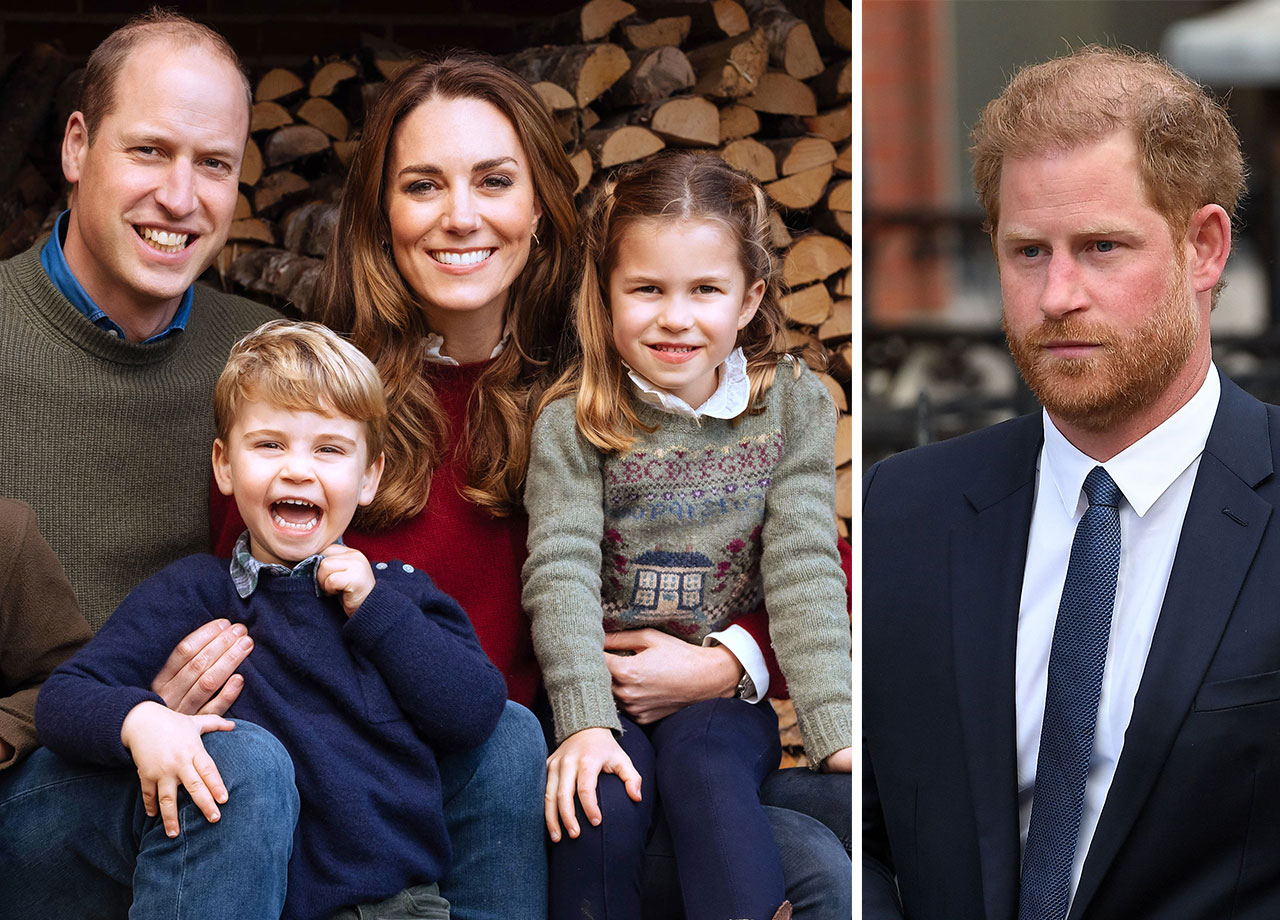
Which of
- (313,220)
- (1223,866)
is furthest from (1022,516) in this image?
(313,220)

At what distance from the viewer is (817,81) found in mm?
2990

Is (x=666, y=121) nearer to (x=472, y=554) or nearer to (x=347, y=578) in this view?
(x=472, y=554)

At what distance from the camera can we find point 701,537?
2.27 metres

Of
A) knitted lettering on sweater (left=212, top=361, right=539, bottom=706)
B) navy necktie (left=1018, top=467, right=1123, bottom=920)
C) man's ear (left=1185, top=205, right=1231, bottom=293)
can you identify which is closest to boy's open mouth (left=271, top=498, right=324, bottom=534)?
knitted lettering on sweater (left=212, top=361, right=539, bottom=706)

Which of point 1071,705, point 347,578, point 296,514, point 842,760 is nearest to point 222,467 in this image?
point 296,514

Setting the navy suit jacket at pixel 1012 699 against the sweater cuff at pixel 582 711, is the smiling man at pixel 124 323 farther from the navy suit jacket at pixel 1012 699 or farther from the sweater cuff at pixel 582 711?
the navy suit jacket at pixel 1012 699

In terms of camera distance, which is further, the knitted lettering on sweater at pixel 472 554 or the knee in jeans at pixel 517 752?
the knitted lettering on sweater at pixel 472 554

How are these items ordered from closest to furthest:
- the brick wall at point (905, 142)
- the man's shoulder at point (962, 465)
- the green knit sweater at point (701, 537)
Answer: the man's shoulder at point (962, 465)
the green knit sweater at point (701, 537)
the brick wall at point (905, 142)

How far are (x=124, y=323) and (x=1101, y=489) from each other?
5.37 ft

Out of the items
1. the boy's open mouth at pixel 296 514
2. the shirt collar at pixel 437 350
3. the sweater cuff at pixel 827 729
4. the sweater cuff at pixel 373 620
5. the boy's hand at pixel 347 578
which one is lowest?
the sweater cuff at pixel 827 729

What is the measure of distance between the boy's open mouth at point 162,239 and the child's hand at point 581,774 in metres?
1.10

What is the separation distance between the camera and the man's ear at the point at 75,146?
7.86 feet

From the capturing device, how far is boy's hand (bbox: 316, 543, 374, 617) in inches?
76.2

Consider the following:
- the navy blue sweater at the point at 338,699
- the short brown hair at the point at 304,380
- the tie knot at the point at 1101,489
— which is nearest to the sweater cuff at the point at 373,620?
the navy blue sweater at the point at 338,699
